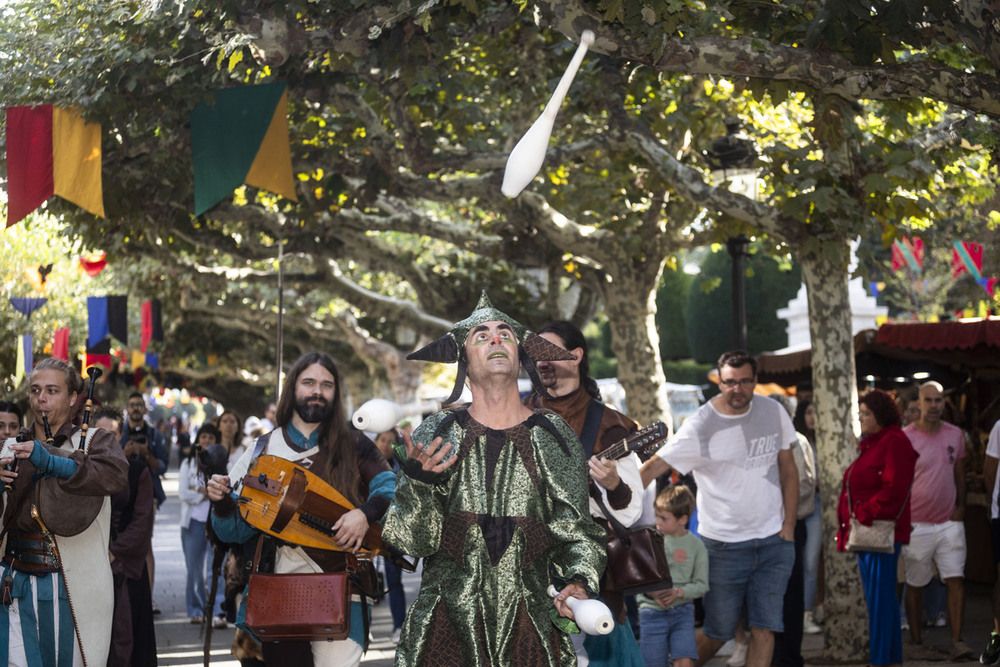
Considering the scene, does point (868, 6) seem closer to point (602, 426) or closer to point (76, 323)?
point (602, 426)

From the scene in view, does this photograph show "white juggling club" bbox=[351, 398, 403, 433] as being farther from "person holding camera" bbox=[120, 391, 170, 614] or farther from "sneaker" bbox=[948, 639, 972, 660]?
"sneaker" bbox=[948, 639, 972, 660]

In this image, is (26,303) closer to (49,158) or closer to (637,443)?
(49,158)

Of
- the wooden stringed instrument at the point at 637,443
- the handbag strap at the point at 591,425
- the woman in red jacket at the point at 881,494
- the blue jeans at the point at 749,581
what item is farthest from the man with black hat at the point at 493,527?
the woman in red jacket at the point at 881,494

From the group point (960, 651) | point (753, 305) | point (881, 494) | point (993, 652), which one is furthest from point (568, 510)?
point (753, 305)

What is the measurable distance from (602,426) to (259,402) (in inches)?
2170

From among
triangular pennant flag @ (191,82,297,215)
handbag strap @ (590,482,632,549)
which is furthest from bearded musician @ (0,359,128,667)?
triangular pennant flag @ (191,82,297,215)

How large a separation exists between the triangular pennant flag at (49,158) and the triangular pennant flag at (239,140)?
755mm

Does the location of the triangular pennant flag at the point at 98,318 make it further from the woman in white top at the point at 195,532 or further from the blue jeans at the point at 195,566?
the blue jeans at the point at 195,566

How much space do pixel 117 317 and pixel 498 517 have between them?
1744cm

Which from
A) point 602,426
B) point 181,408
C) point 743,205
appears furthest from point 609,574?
point 181,408

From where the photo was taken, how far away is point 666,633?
23.2 ft

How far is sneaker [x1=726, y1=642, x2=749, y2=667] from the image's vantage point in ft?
30.1

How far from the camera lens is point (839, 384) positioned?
9.33 m

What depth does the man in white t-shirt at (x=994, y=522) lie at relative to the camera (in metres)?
8.47
